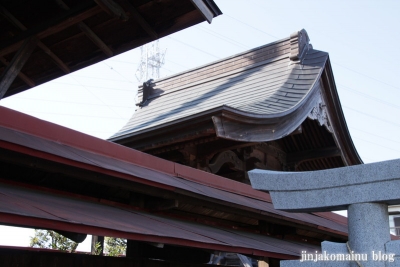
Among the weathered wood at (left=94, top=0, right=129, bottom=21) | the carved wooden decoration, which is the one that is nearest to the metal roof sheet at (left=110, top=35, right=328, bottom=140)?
the carved wooden decoration

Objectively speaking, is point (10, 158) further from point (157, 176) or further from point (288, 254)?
point (288, 254)

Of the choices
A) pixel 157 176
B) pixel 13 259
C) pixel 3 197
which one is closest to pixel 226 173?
pixel 157 176

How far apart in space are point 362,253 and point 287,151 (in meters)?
6.51

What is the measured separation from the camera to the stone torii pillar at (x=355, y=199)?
11.1 feet

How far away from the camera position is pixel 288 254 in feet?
17.6

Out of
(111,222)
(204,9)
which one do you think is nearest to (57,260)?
(111,222)

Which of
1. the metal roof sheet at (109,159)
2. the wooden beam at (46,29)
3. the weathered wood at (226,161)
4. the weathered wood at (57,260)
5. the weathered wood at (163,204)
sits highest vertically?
the wooden beam at (46,29)

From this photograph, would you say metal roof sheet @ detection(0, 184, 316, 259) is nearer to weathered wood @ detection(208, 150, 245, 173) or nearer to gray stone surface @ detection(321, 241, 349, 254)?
gray stone surface @ detection(321, 241, 349, 254)

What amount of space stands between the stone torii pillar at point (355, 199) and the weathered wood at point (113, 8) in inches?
110

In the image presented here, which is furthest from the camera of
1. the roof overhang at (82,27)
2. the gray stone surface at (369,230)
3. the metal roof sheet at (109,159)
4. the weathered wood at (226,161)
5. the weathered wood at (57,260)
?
the weathered wood at (226,161)

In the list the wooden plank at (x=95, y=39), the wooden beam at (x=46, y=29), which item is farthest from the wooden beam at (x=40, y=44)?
the wooden plank at (x=95, y=39)

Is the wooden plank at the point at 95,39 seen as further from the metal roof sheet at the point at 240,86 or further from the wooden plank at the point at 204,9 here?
the wooden plank at the point at 204,9

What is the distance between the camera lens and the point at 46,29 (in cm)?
583

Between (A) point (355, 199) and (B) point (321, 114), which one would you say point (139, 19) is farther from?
(B) point (321, 114)
